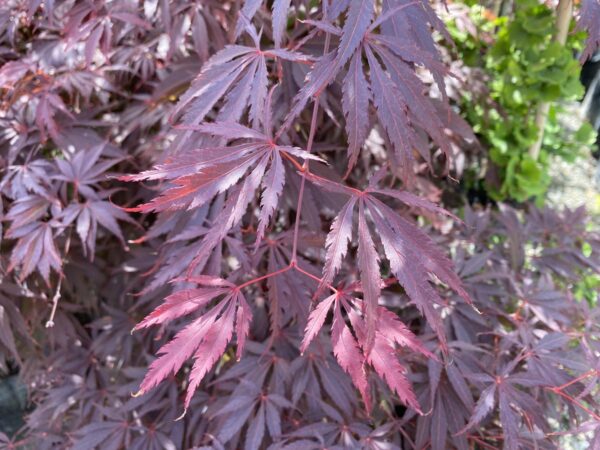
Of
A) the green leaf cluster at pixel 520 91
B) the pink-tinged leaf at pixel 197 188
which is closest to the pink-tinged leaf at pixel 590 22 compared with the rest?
the pink-tinged leaf at pixel 197 188

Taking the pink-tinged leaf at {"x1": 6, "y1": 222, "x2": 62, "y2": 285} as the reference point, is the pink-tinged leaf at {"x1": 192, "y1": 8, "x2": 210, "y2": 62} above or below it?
above

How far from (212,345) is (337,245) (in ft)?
0.74

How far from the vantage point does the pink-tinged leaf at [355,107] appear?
2.20 ft

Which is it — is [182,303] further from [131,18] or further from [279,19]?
[131,18]

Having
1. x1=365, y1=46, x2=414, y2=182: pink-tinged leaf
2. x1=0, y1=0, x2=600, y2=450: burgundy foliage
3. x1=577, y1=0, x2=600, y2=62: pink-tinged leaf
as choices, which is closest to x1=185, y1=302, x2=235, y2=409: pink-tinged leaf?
x1=0, y1=0, x2=600, y2=450: burgundy foliage

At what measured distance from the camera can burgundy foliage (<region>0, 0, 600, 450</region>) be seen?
28.3 inches

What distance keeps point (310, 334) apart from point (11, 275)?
891 millimetres

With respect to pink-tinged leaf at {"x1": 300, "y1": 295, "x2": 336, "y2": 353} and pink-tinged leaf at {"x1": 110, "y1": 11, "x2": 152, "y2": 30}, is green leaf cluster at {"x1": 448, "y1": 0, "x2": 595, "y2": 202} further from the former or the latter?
pink-tinged leaf at {"x1": 300, "y1": 295, "x2": 336, "y2": 353}

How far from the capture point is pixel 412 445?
1.05m

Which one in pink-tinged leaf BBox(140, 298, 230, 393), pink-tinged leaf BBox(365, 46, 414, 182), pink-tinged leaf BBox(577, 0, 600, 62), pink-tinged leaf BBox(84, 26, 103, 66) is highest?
pink-tinged leaf BBox(577, 0, 600, 62)

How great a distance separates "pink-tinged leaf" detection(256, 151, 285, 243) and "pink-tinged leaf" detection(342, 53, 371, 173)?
9 cm

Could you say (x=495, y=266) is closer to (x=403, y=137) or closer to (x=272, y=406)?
(x=272, y=406)

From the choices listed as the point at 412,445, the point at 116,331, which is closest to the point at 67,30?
the point at 116,331

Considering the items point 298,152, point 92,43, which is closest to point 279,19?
point 298,152
